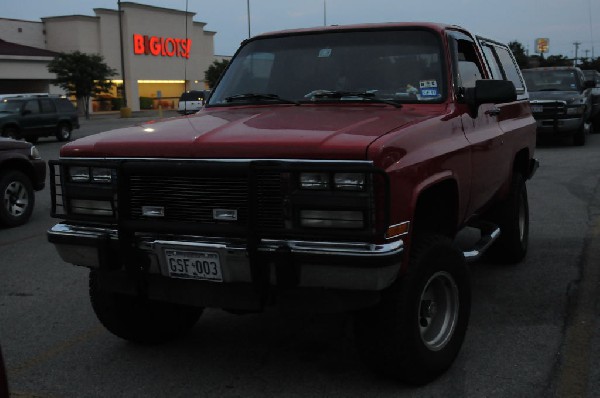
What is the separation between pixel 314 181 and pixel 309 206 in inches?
4.7

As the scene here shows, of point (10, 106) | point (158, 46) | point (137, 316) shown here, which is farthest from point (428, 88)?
point (158, 46)

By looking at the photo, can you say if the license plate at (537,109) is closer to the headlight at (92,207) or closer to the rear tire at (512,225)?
the rear tire at (512,225)

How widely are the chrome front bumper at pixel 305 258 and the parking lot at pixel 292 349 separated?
0.73 metres

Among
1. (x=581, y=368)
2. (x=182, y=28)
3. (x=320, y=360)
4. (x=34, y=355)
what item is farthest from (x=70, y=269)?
(x=182, y=28)

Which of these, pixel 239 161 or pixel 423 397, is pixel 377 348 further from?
pixel 239 161

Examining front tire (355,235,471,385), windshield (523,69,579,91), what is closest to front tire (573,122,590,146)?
windshield (523,69,579,91)

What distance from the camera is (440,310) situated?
12.6 ft

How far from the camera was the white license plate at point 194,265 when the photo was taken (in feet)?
10.9

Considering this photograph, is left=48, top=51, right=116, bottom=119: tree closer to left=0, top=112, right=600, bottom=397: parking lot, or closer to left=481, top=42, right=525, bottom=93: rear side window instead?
left=0, top=112, right=600, bottom=397: parking lot

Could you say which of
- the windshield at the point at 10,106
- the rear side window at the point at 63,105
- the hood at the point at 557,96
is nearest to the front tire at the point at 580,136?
the hood at the point at 557,96

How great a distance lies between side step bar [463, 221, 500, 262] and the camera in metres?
4.32

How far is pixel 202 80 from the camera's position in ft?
205

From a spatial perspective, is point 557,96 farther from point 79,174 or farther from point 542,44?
point 542,44

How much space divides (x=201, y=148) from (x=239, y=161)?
236 millimetres
